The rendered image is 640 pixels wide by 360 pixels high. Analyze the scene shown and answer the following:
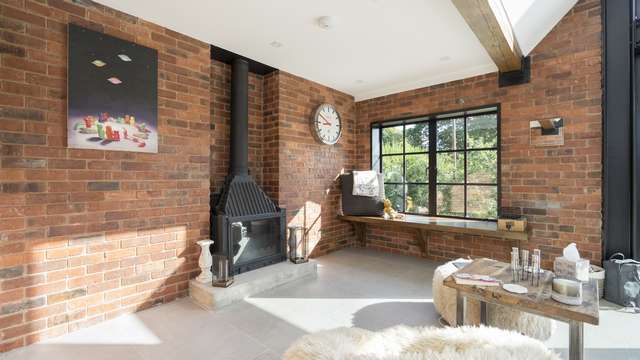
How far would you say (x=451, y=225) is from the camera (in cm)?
361

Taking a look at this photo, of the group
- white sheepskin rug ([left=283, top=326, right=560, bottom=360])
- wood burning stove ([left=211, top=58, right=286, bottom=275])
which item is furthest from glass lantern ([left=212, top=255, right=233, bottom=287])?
white sheepskin rug ([left=283, top=326, right=560, bottom=360])

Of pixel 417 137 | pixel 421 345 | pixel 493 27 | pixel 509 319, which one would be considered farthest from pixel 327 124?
pixel 421 345

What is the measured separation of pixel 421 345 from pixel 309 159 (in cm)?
313

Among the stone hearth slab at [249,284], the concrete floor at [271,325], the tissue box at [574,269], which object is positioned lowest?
the concrete floor at [271,325]

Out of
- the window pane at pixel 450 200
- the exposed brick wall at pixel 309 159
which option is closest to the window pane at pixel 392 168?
the exposed brick wall at pixel 309 159

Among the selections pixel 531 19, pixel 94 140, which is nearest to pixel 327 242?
pixel 94 140

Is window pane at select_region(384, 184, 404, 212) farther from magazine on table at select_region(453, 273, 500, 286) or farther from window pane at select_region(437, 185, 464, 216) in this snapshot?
magazine on table at select_region(453, 273, 500, 286)

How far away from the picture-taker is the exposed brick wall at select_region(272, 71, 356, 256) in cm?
388

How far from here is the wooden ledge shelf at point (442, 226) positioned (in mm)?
3273

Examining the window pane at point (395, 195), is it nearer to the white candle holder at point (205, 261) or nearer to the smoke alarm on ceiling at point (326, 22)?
the smoke alarm on ceiling at point (326, 22)

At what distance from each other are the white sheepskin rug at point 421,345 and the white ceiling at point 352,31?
7.57 ft

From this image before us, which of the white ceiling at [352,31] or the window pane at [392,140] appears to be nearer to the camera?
the white ceiling at [352,31]

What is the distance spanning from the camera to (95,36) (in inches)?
91.8

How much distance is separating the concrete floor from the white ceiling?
252cm
